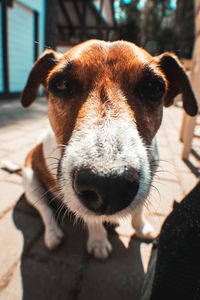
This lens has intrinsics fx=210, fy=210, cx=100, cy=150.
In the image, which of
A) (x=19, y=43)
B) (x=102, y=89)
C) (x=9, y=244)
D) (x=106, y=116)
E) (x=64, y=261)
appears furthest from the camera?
(x=19, y=43)

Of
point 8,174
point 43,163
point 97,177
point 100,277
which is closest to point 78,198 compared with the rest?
point 97,177

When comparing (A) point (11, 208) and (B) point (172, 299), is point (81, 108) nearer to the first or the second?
(B) point (172, 299)

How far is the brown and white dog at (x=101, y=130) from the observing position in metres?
1.09

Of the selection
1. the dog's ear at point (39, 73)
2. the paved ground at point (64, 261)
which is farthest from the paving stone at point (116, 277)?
the dog's ear at point (39, 73)

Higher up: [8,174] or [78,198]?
[78,198]

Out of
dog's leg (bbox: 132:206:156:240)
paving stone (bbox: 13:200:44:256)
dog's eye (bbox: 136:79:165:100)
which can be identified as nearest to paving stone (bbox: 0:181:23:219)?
paving stone (bbox: 13:200:44:256)

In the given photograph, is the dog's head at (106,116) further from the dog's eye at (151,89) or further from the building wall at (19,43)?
the building wall at (19,43)

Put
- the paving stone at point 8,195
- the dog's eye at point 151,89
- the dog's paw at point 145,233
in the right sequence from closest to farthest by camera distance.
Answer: the dog's eye at point 151,89
the dog's paw at point 145,233
the paving stone at point 8,195

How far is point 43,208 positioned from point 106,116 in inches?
51.4

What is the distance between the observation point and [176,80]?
215 centimetres

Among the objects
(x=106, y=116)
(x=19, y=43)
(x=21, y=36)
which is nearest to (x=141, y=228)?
(x=106, y=116)

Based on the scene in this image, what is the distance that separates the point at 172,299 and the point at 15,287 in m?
1.20

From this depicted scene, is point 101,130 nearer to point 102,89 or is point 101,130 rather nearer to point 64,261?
point 102,89

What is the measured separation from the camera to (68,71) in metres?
1.66
